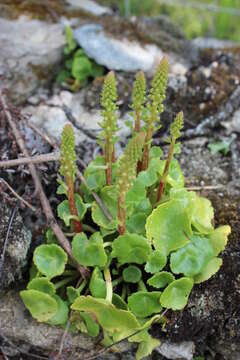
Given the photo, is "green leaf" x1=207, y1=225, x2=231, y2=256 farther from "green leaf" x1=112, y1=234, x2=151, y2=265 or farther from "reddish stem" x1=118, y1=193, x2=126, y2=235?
"reddish stem" x1=118, y1=193, x2=126, y2=235

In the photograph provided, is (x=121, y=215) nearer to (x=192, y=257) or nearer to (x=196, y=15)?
(x=192, y=257)

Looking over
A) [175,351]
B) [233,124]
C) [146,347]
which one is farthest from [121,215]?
[233,124]

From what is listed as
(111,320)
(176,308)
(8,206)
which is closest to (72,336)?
(111,320)

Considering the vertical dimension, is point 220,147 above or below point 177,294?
above

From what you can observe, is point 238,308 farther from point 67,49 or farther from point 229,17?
point 229,17

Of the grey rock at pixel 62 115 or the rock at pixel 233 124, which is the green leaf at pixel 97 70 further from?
the rock at pixel 233 124

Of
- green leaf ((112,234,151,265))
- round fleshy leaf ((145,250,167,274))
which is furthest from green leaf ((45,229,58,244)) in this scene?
round fleshy leaf ((145,250,167,274))
